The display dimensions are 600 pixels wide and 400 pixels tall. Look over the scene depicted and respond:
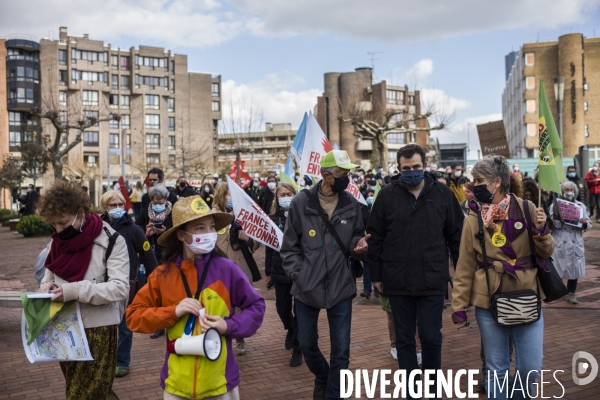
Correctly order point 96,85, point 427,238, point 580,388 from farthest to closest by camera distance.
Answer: point 96,85 < point 580,388 < point 427,238

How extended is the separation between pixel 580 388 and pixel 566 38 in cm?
7713

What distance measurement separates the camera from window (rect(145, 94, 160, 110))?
8438cm

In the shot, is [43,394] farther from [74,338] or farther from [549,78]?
[549,78]

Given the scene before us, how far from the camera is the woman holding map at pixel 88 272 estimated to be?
A: 4.18 meters

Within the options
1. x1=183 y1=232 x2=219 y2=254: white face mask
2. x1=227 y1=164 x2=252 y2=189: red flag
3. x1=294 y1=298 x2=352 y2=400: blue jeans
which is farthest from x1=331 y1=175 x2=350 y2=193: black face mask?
x1=227 y1=164 x2=252 y2=189: red flag

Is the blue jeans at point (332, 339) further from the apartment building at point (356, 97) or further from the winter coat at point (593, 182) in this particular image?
the apartment building at point (356, 97)

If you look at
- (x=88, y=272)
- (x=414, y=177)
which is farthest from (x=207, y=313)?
(x=414, y=177)

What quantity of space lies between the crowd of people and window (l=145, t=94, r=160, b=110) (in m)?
81.3

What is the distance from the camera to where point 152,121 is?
84562 mm

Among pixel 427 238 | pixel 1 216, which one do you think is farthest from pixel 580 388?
pixel 1 216

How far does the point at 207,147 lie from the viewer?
8600 centimetres

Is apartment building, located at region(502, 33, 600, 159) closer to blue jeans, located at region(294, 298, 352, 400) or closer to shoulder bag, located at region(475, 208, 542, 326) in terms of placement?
blue jeans, located at region(294, 298, 352, 400)

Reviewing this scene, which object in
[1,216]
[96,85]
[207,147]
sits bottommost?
[1,216]

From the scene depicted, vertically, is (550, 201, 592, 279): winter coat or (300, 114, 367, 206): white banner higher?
(300, 114, 367, 206): white banner
